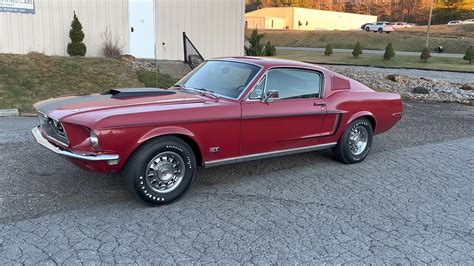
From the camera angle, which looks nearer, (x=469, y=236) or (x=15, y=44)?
(x=469, y=236)

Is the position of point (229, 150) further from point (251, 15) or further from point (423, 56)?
point (251, 15)

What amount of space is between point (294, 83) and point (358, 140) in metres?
1.55

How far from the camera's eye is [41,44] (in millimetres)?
13383

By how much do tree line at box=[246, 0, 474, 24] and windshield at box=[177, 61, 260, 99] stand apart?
86.4 metres

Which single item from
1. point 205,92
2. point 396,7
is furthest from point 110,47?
point 396,7

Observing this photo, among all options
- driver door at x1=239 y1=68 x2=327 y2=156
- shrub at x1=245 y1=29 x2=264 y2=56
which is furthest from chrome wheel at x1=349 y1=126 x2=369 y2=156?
shrub at x1=245 y1=29 x2=264 y2=56

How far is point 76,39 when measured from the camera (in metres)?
13.4

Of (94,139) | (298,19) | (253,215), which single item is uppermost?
(298,19)

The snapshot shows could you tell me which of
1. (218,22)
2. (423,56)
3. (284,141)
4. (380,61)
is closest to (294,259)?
(284,141)

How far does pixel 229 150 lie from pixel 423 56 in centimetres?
2834

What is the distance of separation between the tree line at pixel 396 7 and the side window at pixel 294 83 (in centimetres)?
8560

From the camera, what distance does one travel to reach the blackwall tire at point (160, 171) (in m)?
4.00

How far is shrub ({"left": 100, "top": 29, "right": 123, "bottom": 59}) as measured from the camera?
556 inches

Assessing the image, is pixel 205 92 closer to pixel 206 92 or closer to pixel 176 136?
pixel 206 92
